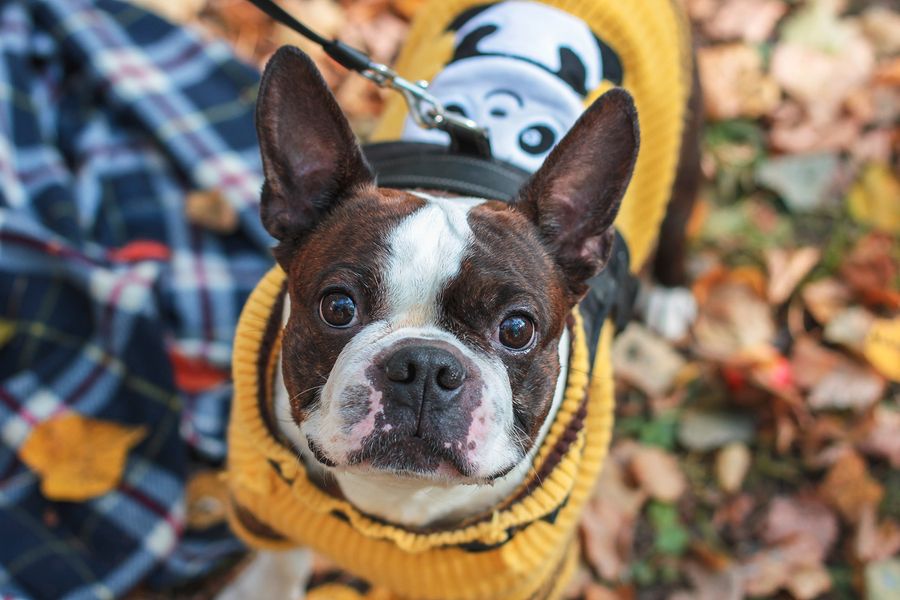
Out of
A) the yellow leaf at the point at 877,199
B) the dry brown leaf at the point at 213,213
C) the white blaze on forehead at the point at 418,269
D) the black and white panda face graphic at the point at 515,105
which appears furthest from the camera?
the yellow leaf at the point at 877,199

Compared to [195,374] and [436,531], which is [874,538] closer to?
[436,531]

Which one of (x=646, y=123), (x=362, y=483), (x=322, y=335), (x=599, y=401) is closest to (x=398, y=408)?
(x=322, y=335)

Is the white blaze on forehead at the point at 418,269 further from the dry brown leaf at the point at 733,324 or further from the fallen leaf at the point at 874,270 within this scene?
the fallen leaf at the point at 874,270

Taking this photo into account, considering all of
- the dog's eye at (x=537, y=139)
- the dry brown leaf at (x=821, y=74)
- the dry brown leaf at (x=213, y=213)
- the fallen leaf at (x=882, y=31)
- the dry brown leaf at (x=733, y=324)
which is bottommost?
the dry brown leaf at (x=213, y=213)

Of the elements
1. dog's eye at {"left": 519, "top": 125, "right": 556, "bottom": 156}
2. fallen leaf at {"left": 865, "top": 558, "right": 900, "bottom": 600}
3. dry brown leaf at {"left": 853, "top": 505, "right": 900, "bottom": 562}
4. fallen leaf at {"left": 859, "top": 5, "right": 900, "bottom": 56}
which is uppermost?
fallen leaf at {"left": 859, "top": 5, "right": 900, "bottom": 56}

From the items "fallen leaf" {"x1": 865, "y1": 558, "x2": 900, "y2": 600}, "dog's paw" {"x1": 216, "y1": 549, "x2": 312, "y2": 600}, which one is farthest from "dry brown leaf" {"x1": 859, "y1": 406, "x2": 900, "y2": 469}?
"dog's paw" {"x1": 216, "y1": 549, "x2": 312, "y2": 600}

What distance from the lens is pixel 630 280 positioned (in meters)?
2.68

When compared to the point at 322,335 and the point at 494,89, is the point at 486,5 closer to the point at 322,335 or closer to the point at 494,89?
the point at 494,89

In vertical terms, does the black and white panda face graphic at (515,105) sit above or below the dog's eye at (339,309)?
above

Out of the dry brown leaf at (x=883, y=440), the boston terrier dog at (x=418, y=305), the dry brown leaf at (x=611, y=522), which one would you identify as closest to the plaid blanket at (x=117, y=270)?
the boston terrier dog at (x=418, y=305)

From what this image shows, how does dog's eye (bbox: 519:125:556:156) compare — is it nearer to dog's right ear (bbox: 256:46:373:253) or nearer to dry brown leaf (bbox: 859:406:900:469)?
dog's right ear (bbox: 256:46:373:253)

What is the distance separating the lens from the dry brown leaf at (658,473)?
10.7 feet

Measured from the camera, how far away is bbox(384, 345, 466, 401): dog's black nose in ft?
5.71

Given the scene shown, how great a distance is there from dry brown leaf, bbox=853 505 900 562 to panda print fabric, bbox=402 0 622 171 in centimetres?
169
